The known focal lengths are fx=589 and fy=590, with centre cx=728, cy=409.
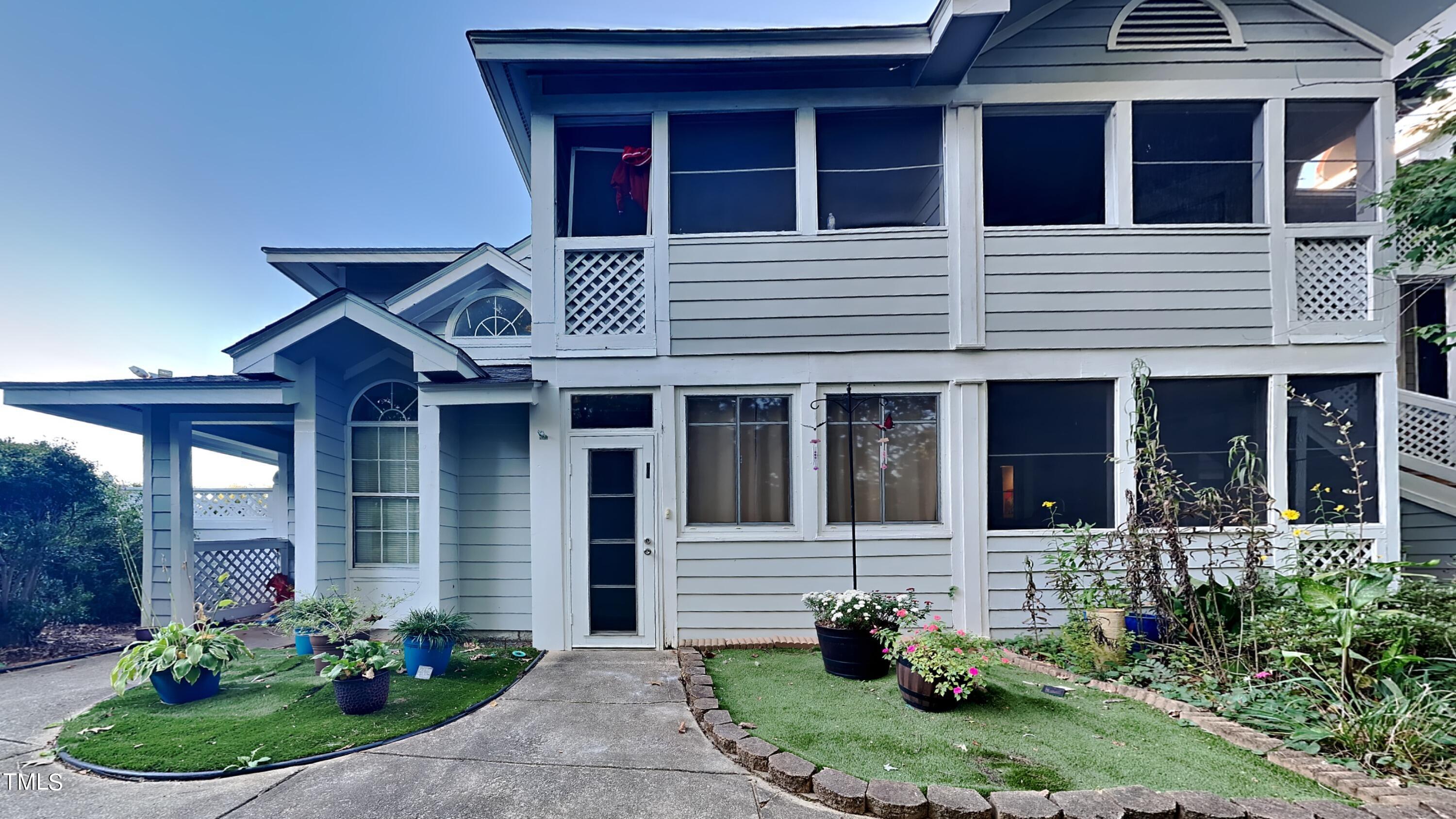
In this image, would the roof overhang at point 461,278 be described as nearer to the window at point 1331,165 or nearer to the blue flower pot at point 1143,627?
the blue flower pot at point 1143,627

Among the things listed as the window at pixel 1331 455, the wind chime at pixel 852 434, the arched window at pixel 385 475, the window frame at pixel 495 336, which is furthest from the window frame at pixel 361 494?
the window at pixel 1331 455

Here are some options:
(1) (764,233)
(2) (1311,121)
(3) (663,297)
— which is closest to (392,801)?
(3) (663,297)

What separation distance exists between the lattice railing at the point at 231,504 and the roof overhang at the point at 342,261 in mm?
3014

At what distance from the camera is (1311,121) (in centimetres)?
525

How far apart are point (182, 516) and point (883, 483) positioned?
20.8 ft

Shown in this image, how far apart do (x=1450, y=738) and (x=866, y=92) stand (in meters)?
5.18

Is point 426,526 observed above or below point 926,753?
above

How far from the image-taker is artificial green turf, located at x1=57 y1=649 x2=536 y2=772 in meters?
2.97

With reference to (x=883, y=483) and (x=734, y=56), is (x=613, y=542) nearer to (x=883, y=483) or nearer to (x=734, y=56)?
(x=883, y=483)

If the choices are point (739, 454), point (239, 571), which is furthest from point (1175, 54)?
point (239, 571)

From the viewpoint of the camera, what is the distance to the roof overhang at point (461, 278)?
6000mm

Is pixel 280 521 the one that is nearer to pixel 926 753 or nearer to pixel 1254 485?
pixel 926 753

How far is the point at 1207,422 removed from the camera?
5.01 m

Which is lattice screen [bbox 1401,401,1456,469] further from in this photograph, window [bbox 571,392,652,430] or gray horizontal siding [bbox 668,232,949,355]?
window [bbox 571,392,652,430]
